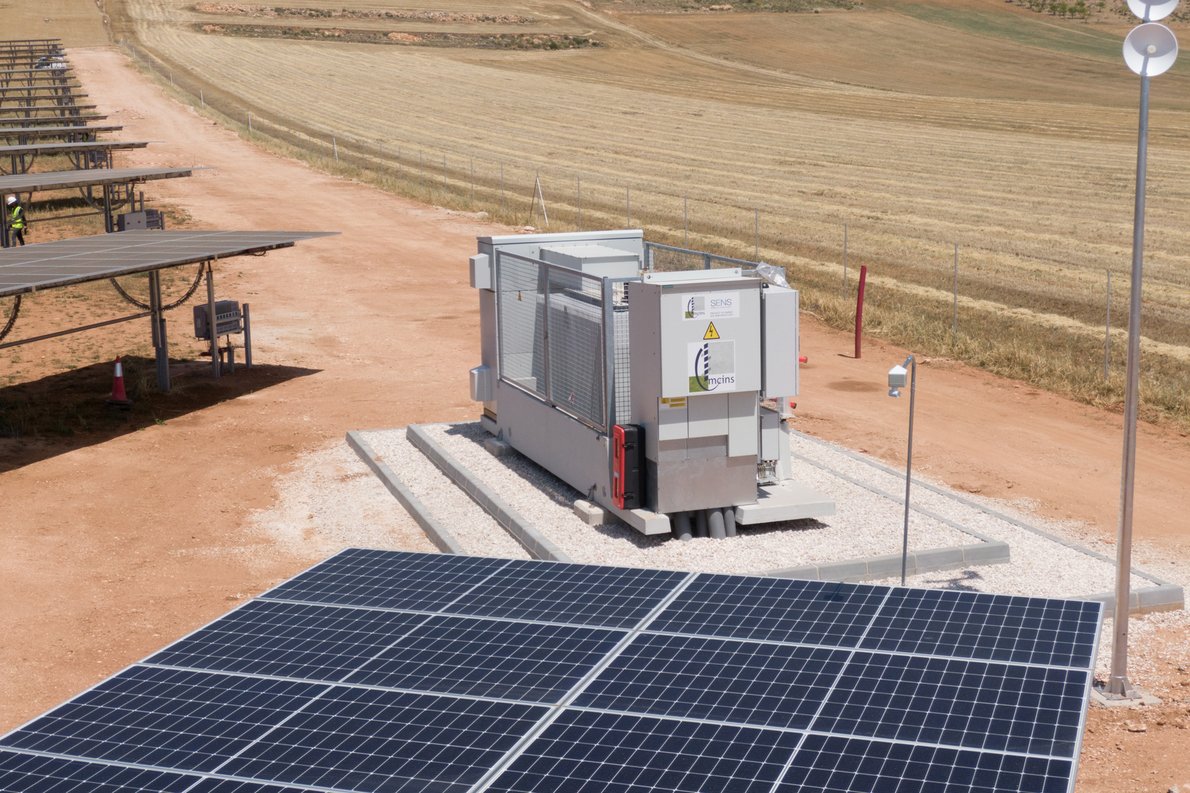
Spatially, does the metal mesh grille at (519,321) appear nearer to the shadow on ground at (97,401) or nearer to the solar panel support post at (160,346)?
the shadow on ground at (97,401)

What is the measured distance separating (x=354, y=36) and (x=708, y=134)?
5422 centimetres

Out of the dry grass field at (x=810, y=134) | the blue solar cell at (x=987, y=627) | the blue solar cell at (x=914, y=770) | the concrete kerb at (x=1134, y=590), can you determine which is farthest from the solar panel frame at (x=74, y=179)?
the blue solar cell at (x=914, y=770)

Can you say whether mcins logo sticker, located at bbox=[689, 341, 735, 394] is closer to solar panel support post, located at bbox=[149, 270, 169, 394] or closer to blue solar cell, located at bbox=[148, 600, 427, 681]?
blue solar cell, located at bbox=[148, 600, 427, 681]

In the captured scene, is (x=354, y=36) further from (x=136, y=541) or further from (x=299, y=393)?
(x=136, y=541)

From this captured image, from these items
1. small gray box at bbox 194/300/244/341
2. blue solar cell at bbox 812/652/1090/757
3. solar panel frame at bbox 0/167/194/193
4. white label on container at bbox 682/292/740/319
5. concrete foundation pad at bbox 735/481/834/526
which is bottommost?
concrete foundation pad at bbox 735/481/834/526

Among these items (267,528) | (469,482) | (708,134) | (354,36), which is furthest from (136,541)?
(354,36)

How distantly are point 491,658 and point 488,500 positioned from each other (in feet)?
27.8

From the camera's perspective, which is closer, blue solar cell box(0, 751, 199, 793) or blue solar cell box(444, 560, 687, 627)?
blue solar cell box(0, 751, 199, 793)

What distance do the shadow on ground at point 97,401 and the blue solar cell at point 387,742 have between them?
13686 mm

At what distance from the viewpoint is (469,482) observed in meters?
16.0

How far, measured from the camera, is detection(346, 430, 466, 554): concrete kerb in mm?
14266

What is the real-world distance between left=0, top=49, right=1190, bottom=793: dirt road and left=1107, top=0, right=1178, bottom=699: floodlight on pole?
656mm

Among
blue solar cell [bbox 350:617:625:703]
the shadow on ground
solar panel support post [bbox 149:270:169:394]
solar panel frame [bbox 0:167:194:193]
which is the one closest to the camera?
blue solar cell [bbox 350:617:625:703]

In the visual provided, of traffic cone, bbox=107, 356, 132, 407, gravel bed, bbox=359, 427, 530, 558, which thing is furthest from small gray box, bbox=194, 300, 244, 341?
gravel bed, bbox=359, 427, 530, 558
